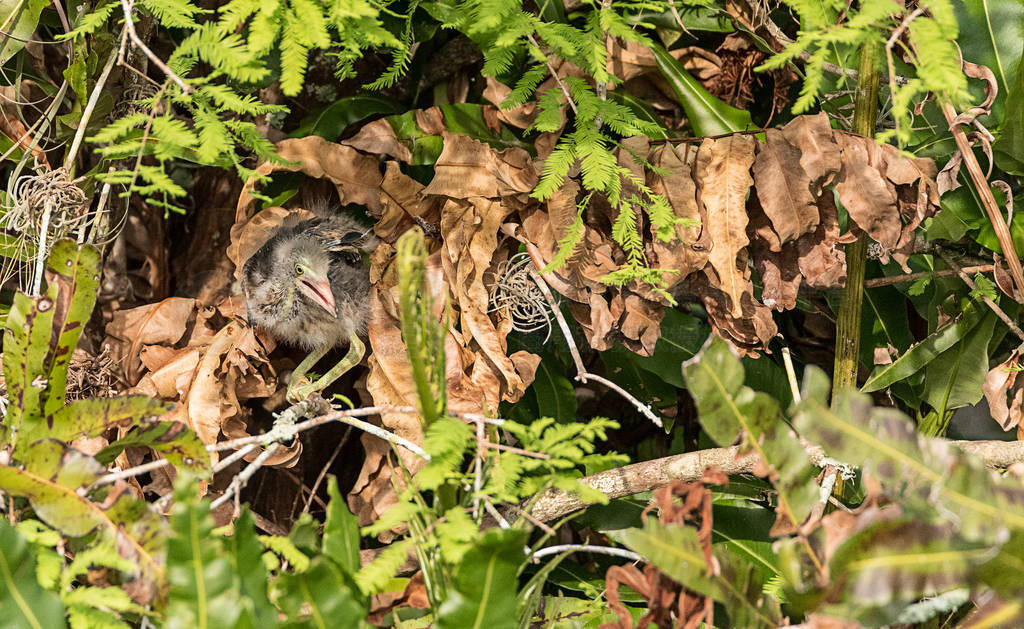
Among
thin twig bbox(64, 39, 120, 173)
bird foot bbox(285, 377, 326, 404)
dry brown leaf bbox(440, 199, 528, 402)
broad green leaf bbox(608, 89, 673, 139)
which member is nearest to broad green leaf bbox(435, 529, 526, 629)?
dry brown leaf bbox(440, 199, 528, 402)

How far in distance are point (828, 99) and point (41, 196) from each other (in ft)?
4.45

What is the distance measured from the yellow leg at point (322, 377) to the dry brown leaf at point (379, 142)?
0.33 meters

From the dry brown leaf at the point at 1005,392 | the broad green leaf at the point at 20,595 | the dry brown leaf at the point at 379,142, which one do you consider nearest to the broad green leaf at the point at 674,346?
the dry brown leaf at the point at 1005,392

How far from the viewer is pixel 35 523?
0.93 meters

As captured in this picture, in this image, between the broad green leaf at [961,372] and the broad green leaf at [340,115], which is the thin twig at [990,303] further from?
the broad green leaf at [340,115]

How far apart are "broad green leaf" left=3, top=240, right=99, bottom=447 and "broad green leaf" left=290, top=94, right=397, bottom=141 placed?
0.53 meters

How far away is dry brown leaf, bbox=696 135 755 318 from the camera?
47.8 inches

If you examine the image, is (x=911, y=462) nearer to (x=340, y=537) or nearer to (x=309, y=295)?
(x=340, y=537)

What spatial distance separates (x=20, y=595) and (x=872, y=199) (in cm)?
120

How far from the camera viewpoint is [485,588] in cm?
80

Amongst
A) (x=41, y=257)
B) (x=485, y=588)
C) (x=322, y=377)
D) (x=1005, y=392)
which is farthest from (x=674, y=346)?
(x=41, y=257)

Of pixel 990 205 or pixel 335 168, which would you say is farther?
pixel 335 168

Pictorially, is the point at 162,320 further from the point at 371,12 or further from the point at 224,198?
the point at 371,12

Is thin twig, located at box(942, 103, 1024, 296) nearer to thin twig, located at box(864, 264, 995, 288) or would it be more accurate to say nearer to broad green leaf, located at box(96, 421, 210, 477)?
thin twig, located at box(864, 264, 995, 288)
